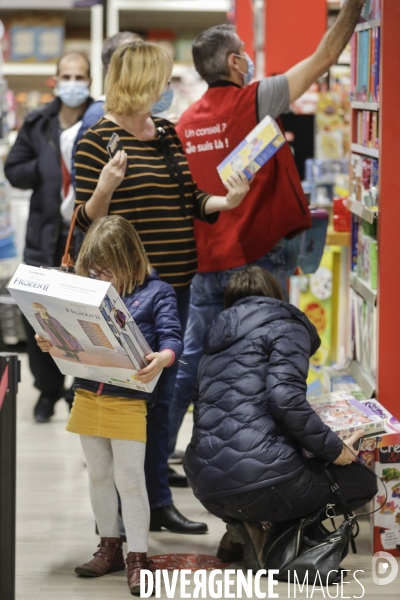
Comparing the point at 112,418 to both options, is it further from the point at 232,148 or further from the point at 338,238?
the point at 338,238

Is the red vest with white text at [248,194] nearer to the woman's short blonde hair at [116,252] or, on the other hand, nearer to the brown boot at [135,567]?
the woman's short blonde hair at [116,252]

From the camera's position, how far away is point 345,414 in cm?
293

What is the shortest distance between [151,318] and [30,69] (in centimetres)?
445

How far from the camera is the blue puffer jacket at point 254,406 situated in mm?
2715

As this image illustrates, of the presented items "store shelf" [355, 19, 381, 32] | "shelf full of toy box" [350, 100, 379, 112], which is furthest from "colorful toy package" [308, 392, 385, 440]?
"store shelf" [355, 19, 381, 32]

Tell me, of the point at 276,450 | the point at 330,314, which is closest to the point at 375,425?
the point at 276,450

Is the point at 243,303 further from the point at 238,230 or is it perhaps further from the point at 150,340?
the point at 238,230

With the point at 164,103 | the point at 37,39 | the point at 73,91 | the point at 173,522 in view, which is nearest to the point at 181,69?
the point at 37,39

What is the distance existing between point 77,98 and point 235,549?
7.84ft

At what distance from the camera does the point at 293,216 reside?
11.2 feet

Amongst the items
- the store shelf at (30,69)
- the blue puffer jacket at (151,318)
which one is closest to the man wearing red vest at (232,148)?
the blue puffer jacket at (151,318)

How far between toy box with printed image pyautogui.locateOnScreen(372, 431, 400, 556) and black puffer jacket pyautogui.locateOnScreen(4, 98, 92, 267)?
2.12 m

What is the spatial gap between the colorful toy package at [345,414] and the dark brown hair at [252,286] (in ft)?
1.20

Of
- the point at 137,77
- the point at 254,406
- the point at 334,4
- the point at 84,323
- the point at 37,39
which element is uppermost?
the point at 334,4
